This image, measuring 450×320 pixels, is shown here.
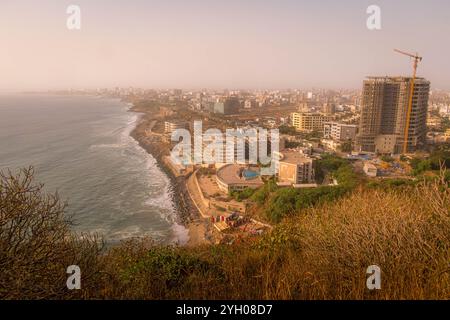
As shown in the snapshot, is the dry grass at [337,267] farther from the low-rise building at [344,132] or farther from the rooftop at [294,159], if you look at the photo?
the low-rise building at [344,132]

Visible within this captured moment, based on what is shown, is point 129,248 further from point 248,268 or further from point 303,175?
point 303,175

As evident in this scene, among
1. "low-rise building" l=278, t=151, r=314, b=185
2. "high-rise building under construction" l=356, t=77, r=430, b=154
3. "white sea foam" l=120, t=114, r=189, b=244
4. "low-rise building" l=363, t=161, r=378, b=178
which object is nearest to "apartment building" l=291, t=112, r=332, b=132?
"high-rise building under construction" l=356, t=77, r=430, b=154

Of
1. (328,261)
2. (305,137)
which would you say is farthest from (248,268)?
(305,137)

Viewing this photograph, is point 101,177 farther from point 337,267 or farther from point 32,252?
point 337,267

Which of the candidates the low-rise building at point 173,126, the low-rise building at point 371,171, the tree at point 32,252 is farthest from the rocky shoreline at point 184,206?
the low-rise building at point 371,171

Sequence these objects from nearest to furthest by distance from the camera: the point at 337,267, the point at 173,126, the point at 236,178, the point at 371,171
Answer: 1. the point at 337,267
2. the point at 371,171
3. the point at 236,178
4. the point at 173,126

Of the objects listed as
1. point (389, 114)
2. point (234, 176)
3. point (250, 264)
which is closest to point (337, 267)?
point (250, 264)
